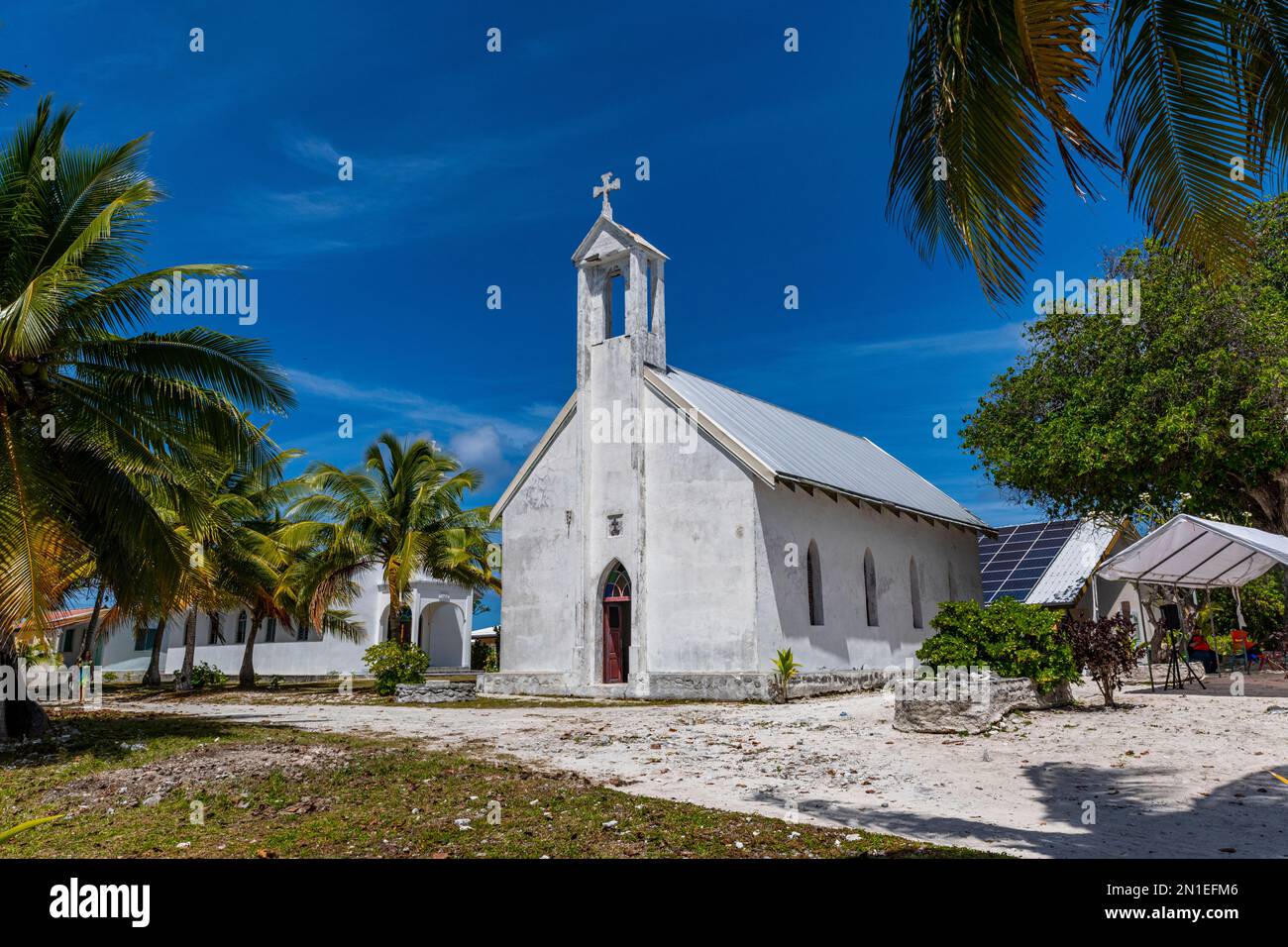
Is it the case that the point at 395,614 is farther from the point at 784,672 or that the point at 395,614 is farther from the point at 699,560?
the point at 784,672

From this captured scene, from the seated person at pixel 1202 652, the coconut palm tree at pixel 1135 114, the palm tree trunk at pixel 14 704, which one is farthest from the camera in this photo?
the seated person at pixel 1202 652

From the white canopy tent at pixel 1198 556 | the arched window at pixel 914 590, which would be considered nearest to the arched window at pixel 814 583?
the arched window at pixel 914 590

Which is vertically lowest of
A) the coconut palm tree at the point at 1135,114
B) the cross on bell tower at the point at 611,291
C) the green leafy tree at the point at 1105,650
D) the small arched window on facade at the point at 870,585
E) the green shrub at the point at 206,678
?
the green shrub at the point at 206,678

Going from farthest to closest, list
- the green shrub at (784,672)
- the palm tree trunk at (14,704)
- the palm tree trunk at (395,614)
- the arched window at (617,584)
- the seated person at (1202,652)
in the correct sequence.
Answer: the palm tree trunk at (395,614), the arched window at (617,584), the green shrub at (784,672), the seated person at (1202,652), the palm tree trunk at (14,704)

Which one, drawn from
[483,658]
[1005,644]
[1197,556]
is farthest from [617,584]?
[483,658]

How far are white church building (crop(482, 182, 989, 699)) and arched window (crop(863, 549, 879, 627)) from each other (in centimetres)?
6

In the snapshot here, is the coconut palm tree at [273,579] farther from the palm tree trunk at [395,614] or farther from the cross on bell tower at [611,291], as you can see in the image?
the cross on bell tower at [611,291]

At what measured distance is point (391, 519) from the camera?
27297 mm

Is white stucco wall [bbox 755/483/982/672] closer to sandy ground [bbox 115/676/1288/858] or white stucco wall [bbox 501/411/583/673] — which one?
sandy ground [bbox 115/676/1288/858]

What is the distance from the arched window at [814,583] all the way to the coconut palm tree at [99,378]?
1393 cm

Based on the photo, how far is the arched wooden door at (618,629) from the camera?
22.9m

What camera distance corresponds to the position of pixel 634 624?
22.1 metres

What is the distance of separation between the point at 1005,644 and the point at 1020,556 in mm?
24039
